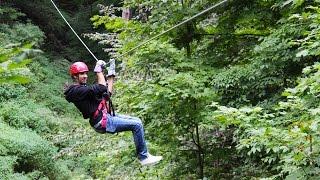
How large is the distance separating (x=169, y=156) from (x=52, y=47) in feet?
42.3

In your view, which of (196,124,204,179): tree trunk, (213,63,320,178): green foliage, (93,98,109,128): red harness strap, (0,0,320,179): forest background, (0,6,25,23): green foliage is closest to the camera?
(213,63,320,178): green foliage

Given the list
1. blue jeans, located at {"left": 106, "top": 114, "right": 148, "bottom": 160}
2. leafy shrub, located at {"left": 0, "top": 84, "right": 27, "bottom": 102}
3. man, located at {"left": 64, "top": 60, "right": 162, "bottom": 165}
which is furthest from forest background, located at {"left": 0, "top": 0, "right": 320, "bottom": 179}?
leafy shrub, located at {"left": 0, "top": 84, "right": 27, "bottom": 102}

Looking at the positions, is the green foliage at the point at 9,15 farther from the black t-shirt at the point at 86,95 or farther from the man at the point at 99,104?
the black t-shirt at the point at 86,95

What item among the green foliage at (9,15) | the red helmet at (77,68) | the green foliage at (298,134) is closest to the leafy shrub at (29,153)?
the red helmet at (77,68)

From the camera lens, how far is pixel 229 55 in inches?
256

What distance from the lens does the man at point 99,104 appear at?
173 inches

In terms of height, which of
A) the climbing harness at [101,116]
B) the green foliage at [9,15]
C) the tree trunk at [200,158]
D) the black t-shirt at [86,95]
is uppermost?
the green foliage at [9,15]

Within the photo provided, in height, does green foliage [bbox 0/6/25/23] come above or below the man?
above

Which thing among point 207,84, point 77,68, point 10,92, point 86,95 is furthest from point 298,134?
point 10,92

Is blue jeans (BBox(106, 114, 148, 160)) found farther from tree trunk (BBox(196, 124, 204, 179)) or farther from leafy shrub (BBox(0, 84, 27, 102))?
leafy shrub (BBox(0, 84, 27, 102))

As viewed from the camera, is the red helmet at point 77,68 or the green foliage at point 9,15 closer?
the red helmet at point 77,68

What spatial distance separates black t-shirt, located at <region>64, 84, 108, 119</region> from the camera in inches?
173

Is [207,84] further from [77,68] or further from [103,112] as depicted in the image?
[77,68]

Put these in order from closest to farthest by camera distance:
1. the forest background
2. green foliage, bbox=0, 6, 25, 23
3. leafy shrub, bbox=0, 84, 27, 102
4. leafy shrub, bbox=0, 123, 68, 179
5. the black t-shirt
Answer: the black t-shirt, the forest background, leafy shrub, bbox=0, 123, 68, 179, leafy shrub, bbox=0, 84, 27, 102, green foliage, bbox=0, 6, 25, 23
